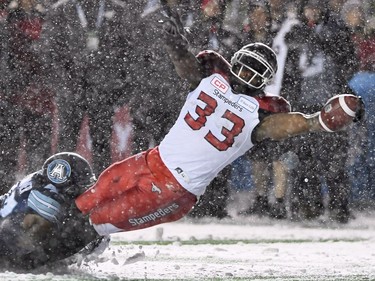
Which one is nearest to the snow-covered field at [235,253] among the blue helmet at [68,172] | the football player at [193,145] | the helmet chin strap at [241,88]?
the football player at [193,145]

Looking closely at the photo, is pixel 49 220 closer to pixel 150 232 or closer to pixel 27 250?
pixel 27 250

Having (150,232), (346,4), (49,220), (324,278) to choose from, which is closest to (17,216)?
(49,220)

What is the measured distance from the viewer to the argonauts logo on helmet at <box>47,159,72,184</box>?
7.48 metres

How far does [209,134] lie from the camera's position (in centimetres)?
754

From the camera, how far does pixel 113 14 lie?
36.8 ft

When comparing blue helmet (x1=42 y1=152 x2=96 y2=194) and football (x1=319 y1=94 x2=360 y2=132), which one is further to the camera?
blue helmet (x1=42 y1=152 x2=96 y2=194)

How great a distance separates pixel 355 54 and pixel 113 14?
2.54 metres

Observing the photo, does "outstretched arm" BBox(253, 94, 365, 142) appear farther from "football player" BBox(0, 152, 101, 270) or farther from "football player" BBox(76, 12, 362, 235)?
"football player" BBox(0, 152, 101, 270)

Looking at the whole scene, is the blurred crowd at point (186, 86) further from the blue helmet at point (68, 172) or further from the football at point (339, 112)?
the football at point (339, 112)

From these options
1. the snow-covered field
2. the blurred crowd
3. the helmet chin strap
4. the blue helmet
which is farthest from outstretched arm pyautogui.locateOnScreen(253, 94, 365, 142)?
the blurred crowd

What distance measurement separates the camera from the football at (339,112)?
7.00 meters

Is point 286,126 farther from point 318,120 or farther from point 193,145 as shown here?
point 193,145

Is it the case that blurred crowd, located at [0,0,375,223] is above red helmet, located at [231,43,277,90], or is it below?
below

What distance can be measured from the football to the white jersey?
61 cm
